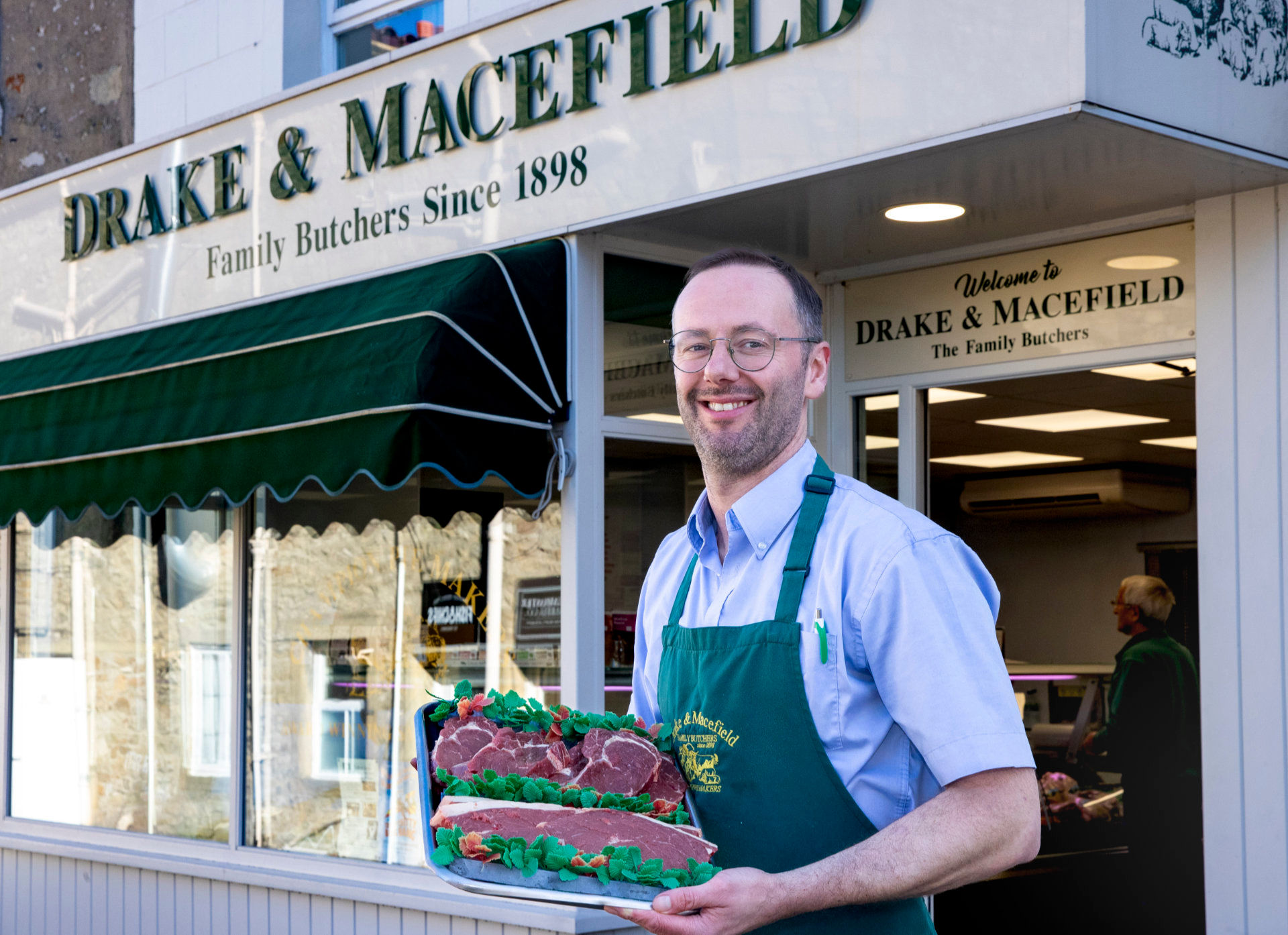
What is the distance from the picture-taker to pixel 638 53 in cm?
543

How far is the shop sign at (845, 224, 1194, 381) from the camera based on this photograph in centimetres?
517

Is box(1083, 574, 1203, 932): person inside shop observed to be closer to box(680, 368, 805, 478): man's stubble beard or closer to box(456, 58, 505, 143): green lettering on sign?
box(456, 58, 505, 143): green lettering on sign

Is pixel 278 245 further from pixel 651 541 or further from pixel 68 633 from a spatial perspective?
pixel 68 633

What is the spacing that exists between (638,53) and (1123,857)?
5.11 meters

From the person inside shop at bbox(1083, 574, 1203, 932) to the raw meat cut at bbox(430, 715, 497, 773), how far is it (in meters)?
5.83

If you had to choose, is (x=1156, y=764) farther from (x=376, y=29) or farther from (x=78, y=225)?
(x=78, y=225)

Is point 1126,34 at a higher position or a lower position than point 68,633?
higher

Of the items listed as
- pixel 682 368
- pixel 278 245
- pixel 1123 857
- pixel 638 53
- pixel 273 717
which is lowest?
pixel 1123 857

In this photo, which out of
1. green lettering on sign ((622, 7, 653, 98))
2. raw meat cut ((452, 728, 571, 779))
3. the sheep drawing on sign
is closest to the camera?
raw meat cut ((452, 728, 571, 779))

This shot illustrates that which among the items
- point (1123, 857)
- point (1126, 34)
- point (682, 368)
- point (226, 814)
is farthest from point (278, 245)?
point (1123, 857)

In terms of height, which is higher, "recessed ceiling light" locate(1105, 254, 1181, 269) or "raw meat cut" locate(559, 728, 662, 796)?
"recessed ceiling light" locate(1105, 254, 1181, 269)


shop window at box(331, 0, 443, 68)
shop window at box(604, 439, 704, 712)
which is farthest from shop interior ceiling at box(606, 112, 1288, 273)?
shop window at box(331, 0, 443, 68)

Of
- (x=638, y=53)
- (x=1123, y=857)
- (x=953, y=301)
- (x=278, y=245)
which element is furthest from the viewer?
(x=1123, y=857)

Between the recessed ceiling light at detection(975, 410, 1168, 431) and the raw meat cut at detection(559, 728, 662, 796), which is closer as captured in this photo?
the raw meat cut at detection(559, 728, 662, 796)
